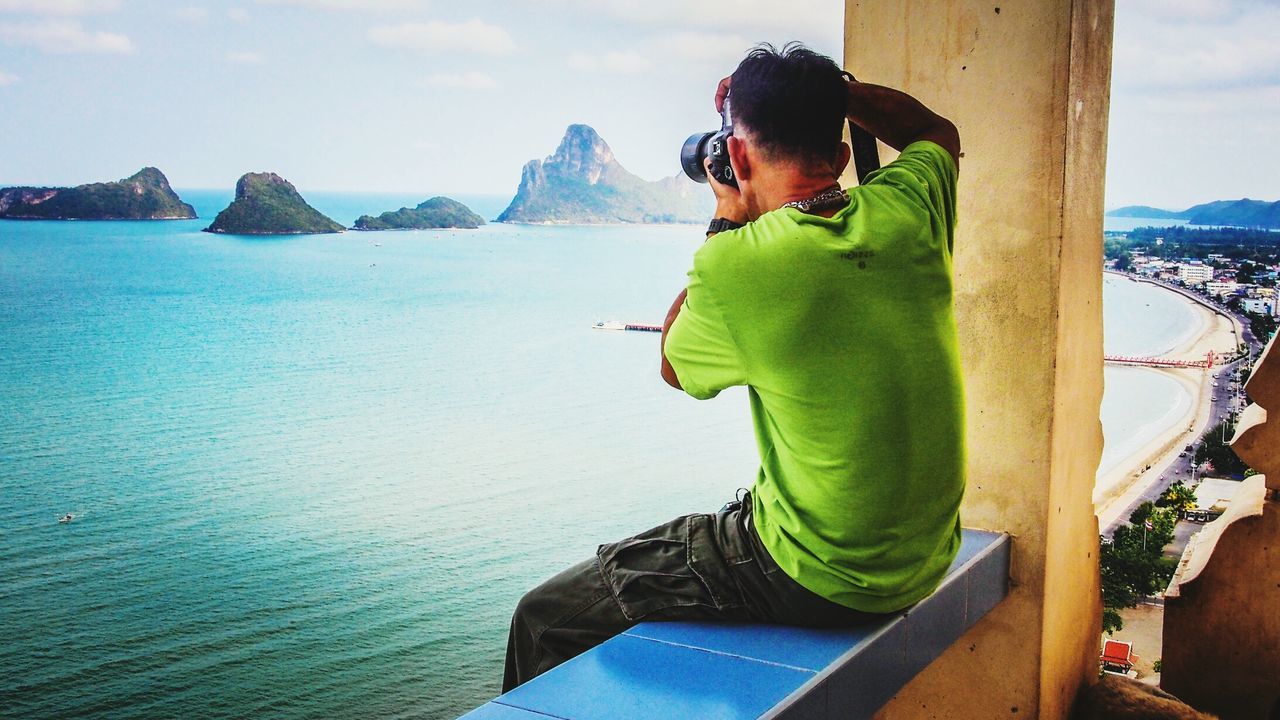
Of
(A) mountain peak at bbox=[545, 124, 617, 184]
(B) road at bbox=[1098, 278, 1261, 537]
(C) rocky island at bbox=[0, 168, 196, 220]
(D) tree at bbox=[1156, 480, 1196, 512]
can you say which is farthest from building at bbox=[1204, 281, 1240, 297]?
(A) mountain peak at bbox=[545, 124, 617, 184]

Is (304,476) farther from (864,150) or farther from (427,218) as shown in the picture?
(427,218)

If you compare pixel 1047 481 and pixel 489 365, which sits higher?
pixel 1047 481

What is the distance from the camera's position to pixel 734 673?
43.5 inches

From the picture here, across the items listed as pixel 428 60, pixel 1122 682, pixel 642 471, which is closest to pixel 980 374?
pixel 1122 682

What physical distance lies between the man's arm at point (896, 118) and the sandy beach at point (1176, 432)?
29047 mm

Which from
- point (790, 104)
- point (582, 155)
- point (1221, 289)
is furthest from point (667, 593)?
point (582, 155)

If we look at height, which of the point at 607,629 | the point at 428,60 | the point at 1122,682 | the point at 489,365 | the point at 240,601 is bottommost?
the point at 240,601

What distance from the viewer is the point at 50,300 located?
205ft

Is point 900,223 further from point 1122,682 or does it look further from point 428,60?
point 428,60

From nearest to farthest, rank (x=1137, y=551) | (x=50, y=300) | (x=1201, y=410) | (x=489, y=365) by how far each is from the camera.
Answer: (x=1137, y=551)
(x=1201, y=410)
(x=489, y=365)
(x=50, y=300)

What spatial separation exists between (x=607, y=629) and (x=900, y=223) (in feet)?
2.04

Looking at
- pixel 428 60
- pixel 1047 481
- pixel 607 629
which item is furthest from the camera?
pixel 428 60

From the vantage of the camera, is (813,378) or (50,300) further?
(50,300)

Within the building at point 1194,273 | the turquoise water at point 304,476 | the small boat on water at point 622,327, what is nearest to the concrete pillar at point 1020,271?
the building at point 1194,273
